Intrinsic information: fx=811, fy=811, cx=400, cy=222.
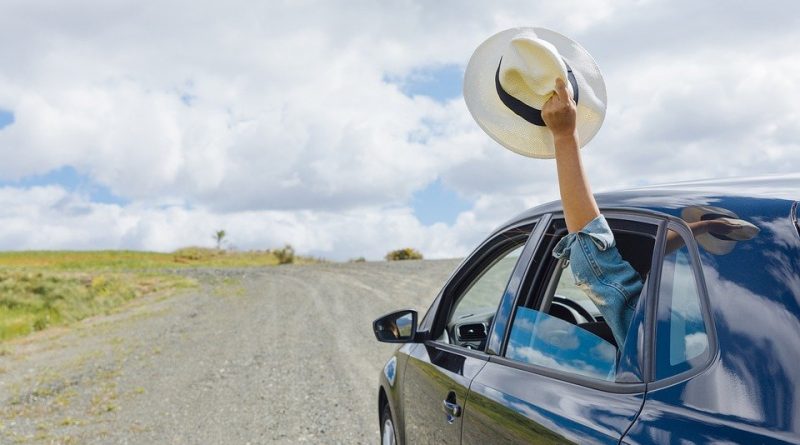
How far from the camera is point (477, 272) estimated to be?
11.8 ft

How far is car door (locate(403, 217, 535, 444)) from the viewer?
3041 mm

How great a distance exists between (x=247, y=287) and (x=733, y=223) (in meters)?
22.5

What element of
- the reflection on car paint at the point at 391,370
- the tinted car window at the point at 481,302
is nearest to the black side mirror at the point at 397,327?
the tinted car window at the point at 481,302

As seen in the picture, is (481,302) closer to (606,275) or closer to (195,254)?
(606,275)

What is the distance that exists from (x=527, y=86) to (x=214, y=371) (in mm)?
9966

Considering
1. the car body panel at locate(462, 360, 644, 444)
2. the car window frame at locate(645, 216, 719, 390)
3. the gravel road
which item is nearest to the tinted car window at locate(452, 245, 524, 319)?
the car body panel at locate(462, 360, 644, 444)

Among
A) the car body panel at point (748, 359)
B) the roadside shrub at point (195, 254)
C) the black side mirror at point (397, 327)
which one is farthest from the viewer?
the roadside shrub at point (195, 254)

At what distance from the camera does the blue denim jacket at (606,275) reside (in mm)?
2184

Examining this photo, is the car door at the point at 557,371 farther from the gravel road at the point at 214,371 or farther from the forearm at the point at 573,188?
the gravel road at the point at 214,371

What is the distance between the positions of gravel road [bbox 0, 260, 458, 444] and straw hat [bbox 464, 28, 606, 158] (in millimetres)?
5141

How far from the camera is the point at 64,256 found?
6119 centimetres

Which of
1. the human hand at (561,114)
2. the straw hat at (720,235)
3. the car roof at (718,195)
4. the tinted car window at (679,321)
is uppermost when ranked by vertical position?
the human hand at (561,114)

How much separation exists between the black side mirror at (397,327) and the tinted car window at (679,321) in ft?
7.01

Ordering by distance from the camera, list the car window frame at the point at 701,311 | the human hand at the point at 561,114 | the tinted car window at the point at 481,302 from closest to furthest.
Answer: the car window frame at the point at 701,311 < the human hand at the point at 561,114 < the tinted car window at the point at 481,302
